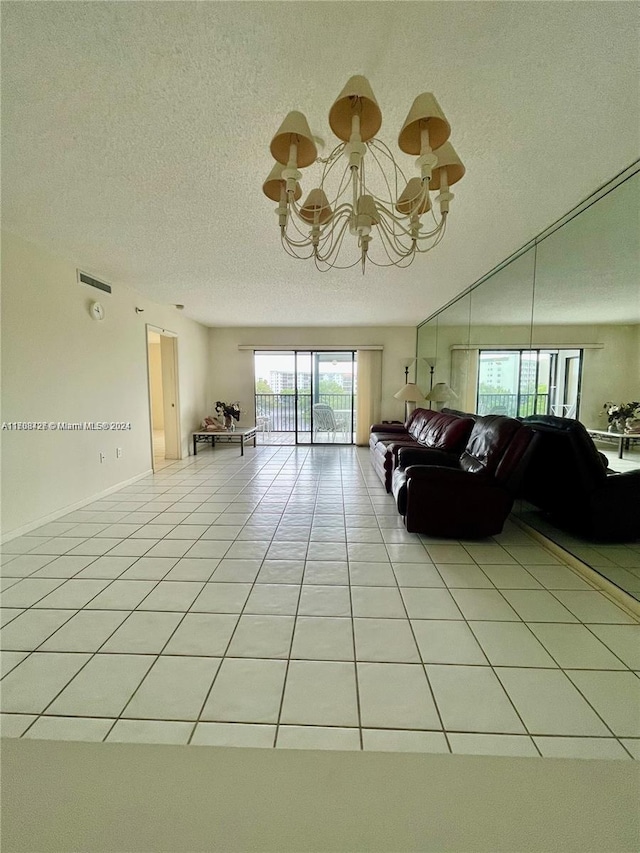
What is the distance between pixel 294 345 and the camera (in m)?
7.12

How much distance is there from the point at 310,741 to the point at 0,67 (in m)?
2.76

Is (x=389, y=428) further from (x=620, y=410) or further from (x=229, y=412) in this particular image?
(x=620, y=410)

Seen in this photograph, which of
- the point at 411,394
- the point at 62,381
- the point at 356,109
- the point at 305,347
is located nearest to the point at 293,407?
the point at 305,347

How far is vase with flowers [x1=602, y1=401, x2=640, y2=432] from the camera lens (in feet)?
6.59

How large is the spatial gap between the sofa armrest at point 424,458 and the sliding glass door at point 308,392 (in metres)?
3.92

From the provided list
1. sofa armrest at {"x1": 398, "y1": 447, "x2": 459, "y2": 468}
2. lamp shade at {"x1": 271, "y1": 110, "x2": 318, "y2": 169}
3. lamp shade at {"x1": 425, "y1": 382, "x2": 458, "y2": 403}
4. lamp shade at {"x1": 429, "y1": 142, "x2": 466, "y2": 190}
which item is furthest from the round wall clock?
lamp shade at {"x1": 425, "y1": 382, "x2": 458, "y2": 403}

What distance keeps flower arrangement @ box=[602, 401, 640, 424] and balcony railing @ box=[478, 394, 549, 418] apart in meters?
0.63

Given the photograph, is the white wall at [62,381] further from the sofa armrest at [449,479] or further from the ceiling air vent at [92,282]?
the sofa armrest at [449,479]

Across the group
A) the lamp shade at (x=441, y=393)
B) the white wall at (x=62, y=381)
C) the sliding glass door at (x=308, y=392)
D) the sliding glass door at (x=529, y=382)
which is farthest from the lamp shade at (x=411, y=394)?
the white wall at (x=62, y=381)

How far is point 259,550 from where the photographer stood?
264 centimetres

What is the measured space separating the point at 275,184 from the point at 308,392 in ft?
19.3

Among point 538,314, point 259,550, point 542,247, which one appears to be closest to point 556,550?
point 538,314

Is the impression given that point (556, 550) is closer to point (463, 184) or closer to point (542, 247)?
point (542, 247)

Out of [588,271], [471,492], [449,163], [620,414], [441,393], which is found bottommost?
[471,492]
